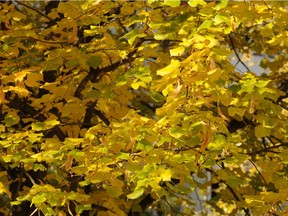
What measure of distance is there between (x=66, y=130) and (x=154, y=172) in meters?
2.53

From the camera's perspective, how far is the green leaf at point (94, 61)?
4.37 m

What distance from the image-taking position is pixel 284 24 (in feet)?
13.9

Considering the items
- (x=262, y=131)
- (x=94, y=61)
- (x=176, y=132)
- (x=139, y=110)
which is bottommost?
(x=262, y=131)

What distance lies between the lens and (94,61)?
A: 172 inches

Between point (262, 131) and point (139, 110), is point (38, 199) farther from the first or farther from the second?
point (262, 131)

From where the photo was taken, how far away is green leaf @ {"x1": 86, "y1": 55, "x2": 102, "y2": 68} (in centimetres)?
437

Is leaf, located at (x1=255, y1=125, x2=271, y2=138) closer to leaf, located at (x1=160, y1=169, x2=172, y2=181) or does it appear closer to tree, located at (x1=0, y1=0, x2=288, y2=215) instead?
tree, located at (x1=0, y1=0, x2=288, y2=215)

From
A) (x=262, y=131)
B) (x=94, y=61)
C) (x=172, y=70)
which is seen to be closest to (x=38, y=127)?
(x=94, y=61)

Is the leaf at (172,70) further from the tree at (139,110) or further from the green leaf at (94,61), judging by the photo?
the green leaf at (94,61)

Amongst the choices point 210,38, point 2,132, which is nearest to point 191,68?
point 210,38

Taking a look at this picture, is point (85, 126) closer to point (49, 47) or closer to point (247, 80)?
point (49, 47)

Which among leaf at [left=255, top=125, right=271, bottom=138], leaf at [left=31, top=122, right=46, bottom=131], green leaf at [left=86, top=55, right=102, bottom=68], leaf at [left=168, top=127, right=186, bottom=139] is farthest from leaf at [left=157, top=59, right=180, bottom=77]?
leaf at [left=31, top=122, right=46, bottom=131]

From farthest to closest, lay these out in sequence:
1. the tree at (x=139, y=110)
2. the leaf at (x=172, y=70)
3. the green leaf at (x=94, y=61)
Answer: the green leaf at (x=94, y=61) → the tree at (x=139, y=110) → the leaf at (x=172, y=70)

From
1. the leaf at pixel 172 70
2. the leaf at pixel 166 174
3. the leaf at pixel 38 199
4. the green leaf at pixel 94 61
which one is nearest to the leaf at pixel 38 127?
the green leaf at pixel 94 61
